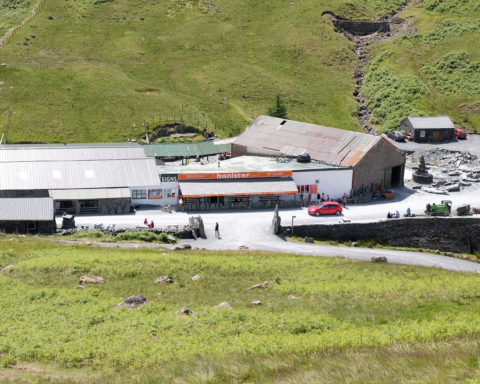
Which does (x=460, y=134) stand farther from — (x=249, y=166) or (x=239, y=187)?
(x=239, y=187)

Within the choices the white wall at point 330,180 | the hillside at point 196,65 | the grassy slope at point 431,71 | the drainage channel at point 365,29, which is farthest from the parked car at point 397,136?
the drainage channel at point 365,29

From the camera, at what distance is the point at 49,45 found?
14238 centimetres

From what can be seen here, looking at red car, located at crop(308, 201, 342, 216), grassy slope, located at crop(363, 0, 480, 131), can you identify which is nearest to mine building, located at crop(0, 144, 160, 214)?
red car, located at crop(308, 201, 342, 216)

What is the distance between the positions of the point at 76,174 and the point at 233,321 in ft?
150

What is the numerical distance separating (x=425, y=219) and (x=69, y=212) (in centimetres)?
4071

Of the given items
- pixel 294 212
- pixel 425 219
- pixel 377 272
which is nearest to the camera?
pixel 377 272

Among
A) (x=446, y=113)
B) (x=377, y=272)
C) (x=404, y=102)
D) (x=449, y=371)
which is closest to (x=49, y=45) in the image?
(x=404, y=102)

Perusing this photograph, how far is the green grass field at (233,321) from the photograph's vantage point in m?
23.2

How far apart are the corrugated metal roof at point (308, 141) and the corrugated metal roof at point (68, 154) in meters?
19.2

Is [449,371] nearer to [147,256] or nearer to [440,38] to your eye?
[147,256]

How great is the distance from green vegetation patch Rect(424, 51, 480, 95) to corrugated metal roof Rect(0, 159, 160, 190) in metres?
84.5

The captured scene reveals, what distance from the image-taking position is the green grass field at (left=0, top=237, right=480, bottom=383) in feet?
76.1

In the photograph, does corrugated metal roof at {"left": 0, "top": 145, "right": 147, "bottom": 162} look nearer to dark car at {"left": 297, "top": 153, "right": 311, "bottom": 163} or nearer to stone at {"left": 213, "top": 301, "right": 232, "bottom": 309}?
dark car at {"left": 297, "top": 153, "right": 311, "bottom": 163}

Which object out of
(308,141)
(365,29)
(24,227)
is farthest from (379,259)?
(365,29)
